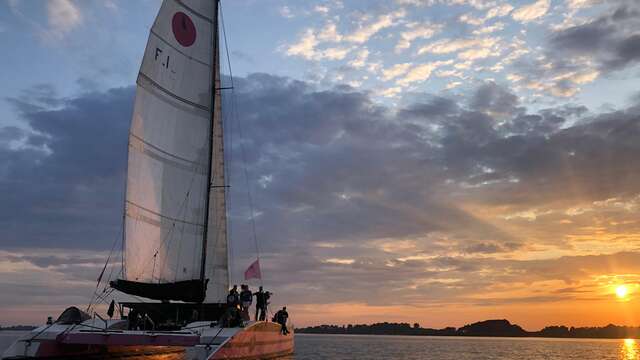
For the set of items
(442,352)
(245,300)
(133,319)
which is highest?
(245,300)

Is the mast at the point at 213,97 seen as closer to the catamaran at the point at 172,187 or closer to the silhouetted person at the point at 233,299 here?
the catamaran at the point at 172,187

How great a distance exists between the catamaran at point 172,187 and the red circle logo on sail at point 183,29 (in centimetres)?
4

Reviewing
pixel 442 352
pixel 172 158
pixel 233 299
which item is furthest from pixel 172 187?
pixel 442 352

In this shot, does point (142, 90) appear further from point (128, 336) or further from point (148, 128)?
point (128, 336)

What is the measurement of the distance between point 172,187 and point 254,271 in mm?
4361

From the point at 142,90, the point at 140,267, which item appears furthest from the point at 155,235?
the point at 142,90

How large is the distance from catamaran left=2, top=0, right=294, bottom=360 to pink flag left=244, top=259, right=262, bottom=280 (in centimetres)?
142

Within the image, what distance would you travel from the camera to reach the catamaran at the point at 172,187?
883 inches

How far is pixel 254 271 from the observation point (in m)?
24.1

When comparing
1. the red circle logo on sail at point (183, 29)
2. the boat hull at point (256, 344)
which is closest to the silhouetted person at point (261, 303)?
the boat hull at point (256, 344)

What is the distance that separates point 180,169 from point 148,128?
189cm

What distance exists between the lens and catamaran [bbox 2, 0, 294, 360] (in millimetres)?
22438

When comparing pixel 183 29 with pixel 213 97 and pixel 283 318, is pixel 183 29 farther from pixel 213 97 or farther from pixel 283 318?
pixel 283 318

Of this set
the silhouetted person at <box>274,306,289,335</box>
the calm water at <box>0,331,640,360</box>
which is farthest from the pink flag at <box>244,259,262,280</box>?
the calm water at <box>0,331,640,360</box>
